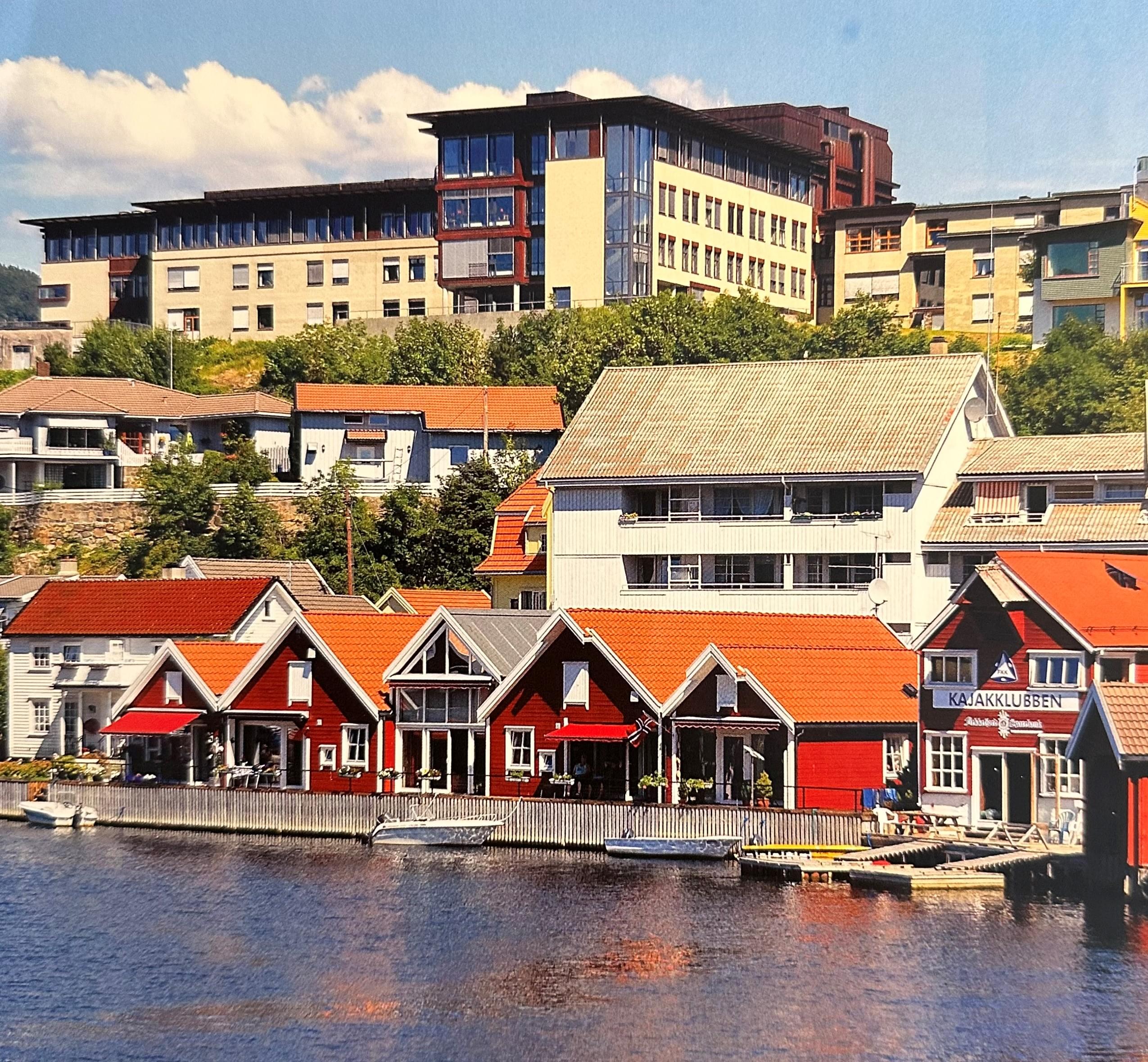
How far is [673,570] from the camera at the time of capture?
3393 inches

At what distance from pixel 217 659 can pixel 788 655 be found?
878 inches

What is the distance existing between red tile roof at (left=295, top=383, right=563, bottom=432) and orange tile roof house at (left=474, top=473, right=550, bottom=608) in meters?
18.4

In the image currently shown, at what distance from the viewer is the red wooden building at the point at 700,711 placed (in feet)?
221

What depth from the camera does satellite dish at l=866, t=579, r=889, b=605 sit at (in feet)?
266

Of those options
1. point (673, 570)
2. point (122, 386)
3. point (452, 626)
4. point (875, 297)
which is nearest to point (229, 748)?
point (452, 626)

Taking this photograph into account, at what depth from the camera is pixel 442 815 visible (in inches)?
2741

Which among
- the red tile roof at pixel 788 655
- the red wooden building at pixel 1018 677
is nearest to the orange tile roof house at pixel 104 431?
the red tile roof at pixel 788 655

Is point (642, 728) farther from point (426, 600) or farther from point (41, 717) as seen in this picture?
point (41, 717)

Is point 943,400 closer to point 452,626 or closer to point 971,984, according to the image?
point 452,626

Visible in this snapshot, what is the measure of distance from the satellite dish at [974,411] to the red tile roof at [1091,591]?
54.1ft

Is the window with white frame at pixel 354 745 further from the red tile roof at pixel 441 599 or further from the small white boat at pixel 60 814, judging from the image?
the red tile roof at pixel 441 599

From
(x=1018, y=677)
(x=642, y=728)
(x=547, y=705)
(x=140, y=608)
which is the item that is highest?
(x=140, y=608)

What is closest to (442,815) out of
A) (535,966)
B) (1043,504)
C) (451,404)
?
(535,966)

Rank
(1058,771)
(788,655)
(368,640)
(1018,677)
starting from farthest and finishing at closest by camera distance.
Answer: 1. (368,640)
2. (788,655)
3. (1018,677)
4. (1058,771)
